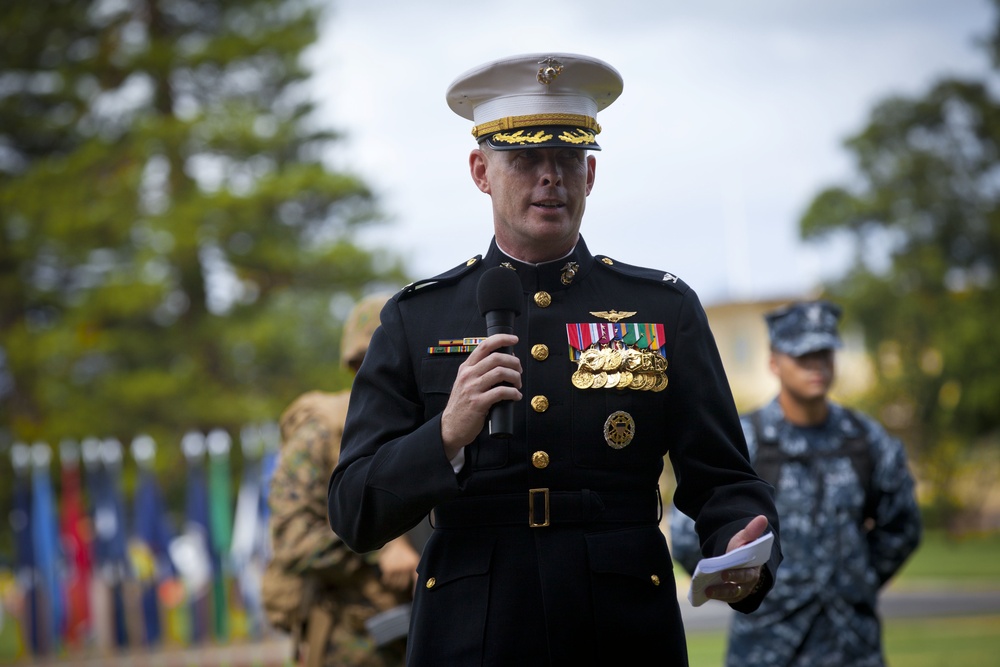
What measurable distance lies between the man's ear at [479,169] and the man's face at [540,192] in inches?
3.5

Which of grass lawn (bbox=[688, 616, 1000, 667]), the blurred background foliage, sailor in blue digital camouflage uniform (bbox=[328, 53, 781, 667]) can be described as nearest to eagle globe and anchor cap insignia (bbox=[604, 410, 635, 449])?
sailor in blue digital camouflage uniform (bbox=[328, 53, 781, 667])

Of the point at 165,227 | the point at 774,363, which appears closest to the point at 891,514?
the point at 774,363

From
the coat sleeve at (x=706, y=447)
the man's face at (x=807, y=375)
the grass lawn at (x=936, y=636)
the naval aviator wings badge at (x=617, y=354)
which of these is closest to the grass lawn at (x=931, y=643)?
the grass lawn at (x=936, y=636)

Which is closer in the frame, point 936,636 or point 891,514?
point 891,514

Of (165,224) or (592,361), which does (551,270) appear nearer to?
(592,361)

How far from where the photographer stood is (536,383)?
3107 mm

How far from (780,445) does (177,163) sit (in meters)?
26.6

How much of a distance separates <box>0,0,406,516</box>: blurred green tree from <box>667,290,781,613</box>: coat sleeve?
26480 mm

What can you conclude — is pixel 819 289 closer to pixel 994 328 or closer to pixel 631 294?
pixel 994 328

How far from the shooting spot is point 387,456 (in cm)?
297

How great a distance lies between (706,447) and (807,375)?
283 cm

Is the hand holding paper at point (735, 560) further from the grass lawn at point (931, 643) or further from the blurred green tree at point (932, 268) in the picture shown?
the blurred green tree at point (932, 268)

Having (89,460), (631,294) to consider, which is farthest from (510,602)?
(89,460)

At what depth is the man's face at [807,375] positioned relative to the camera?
582 cm
